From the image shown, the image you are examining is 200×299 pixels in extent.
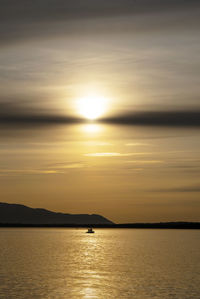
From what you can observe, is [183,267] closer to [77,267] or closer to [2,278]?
[77,267]

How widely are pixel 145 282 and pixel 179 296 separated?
44.2 feet

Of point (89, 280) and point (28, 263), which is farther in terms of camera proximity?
point (28, 263)

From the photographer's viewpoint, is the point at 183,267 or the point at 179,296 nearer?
the point at 179,296

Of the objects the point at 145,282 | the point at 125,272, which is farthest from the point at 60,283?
the point at 125,272

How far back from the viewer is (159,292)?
6638 centimetres

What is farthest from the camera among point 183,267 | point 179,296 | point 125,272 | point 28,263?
point 28,263

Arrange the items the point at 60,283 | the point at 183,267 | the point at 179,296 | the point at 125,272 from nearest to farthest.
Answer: the point at 179,296
the point at 60,283
the point at 125,272
the point at 183,267

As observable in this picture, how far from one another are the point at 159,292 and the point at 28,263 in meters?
44.5

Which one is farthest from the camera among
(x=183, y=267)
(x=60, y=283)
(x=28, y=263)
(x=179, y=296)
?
(x=28, y=263)

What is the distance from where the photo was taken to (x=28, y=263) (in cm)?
10662

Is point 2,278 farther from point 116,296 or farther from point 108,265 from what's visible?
point 108,265

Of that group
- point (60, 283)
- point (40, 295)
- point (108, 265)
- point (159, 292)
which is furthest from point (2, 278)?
point (108, 265)

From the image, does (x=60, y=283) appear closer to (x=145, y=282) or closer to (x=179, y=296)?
(x=145, y=282)

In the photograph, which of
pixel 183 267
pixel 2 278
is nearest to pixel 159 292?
pixel 2 278
